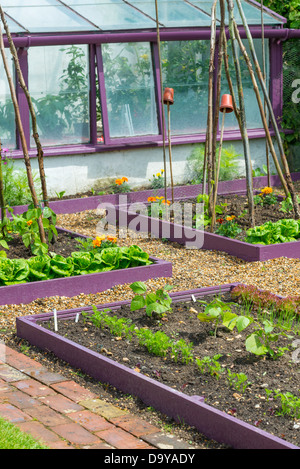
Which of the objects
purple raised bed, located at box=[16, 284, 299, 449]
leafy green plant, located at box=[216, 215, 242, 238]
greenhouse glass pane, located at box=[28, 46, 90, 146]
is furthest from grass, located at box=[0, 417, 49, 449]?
greenhouse glass pane, located at box=[28, 46, 90, 146]

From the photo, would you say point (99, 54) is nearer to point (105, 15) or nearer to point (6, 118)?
point (105, 15)

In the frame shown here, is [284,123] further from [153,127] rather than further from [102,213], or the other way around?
[102,213]

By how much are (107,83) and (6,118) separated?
1.54 m

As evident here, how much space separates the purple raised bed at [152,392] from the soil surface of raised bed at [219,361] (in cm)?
12

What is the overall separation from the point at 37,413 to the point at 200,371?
998mm

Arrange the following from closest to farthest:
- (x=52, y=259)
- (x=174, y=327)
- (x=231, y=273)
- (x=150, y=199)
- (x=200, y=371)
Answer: (x=200, y=371)
(x=174, y=327)
(x=52, y=259)
(x=231, y=273)
(x=150, y=199)

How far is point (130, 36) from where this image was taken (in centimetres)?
995

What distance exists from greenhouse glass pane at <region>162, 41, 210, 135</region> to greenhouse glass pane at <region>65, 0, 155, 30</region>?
53 centimetres

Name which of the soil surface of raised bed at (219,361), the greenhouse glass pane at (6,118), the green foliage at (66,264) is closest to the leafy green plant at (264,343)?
the soil surface of raised bed at (219,361)

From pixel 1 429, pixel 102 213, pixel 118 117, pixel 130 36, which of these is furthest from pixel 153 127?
pixel 1 429

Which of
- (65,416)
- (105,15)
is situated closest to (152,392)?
(65,416)

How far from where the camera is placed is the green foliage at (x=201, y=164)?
10312mm

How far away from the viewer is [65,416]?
13.2 feet

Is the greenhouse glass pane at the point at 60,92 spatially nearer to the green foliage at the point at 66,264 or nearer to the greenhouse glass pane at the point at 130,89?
the greenhouse glass pane at the point at 130,89
